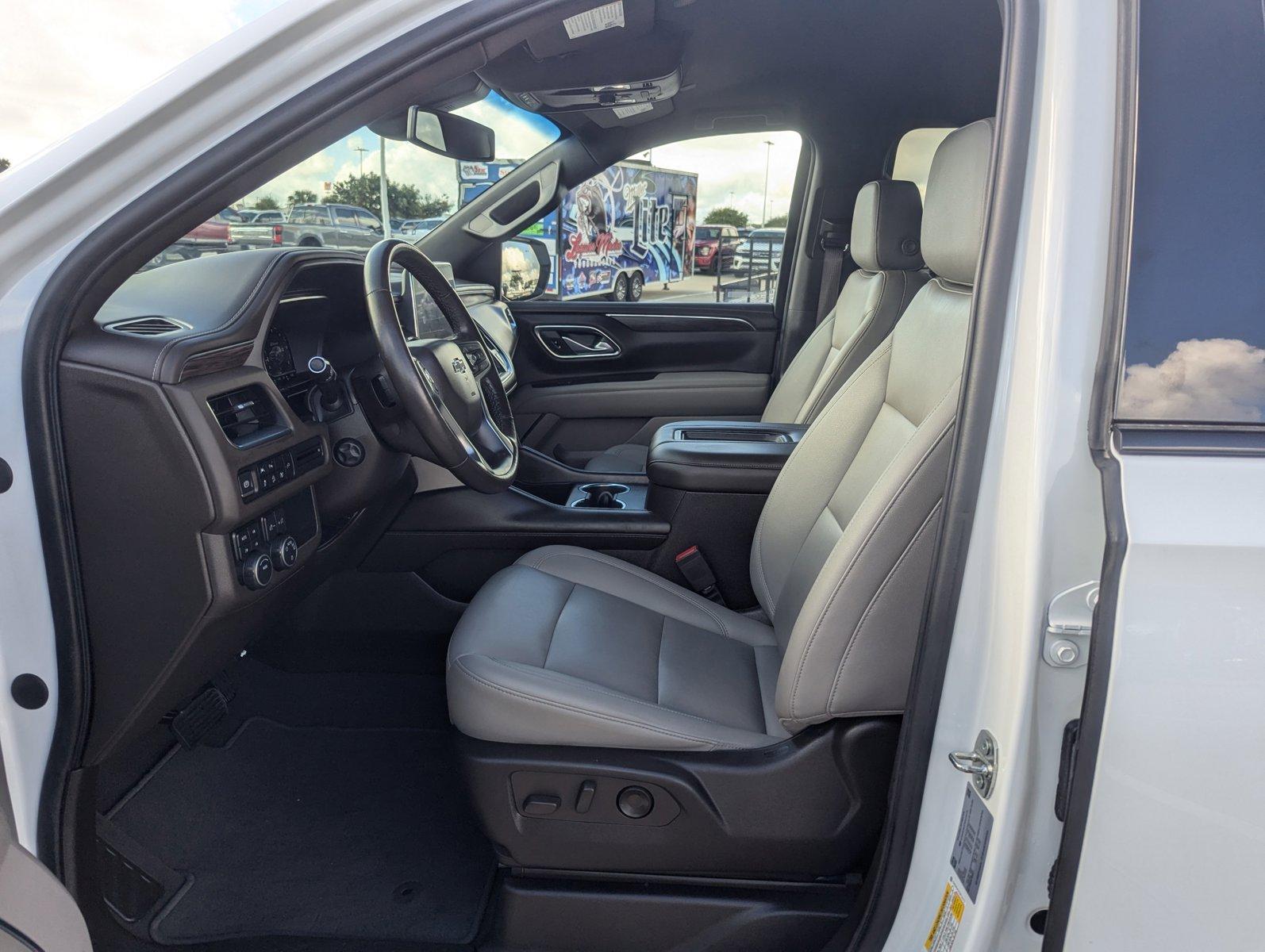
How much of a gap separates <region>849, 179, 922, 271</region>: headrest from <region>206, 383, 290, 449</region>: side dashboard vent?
1498 mm

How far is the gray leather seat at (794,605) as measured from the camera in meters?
1.11

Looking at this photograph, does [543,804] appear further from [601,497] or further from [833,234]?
[833,234]

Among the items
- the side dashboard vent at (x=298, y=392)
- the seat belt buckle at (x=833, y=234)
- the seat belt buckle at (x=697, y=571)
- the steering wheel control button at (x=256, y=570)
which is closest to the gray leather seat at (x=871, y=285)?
the seat belt buckle at (x=697, y=571)

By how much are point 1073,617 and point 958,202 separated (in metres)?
0.74

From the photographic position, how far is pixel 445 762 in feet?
6.31

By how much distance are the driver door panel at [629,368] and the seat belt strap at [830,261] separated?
24 cm

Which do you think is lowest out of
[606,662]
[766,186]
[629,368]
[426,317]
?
[606,662]

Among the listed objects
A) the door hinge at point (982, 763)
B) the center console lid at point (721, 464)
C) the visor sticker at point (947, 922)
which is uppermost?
the center console lid at point (721, 464)

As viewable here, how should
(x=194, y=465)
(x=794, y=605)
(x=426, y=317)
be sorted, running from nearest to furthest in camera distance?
(x=194, y=465), (x=794, y=605), (x=426, y=317)

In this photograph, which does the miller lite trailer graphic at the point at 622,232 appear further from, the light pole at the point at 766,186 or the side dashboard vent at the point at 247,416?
the side dashboard vent at the point at 247,416

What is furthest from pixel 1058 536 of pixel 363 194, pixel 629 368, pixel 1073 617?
pixel 629 368

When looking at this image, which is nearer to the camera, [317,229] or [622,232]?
[317,229]

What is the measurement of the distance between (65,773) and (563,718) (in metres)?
0.58

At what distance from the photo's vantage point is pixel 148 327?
112 cm
